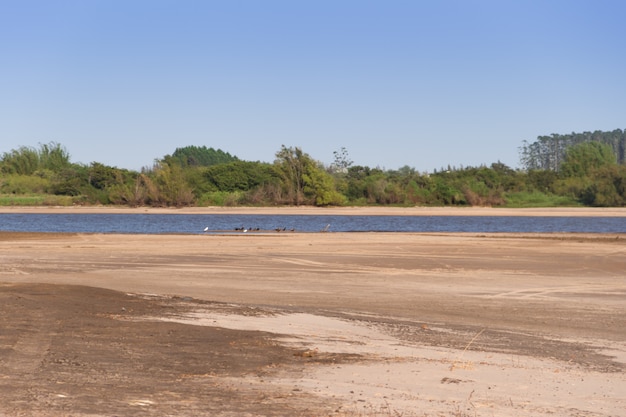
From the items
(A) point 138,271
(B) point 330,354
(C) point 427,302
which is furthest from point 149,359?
(A) point 138,271

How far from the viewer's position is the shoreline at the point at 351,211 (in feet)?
223

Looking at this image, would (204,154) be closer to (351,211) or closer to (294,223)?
(351,211)

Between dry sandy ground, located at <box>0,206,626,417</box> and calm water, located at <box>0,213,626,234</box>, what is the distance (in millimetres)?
23918

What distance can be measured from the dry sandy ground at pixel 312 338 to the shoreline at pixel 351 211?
43.9 m

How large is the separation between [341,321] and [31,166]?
4030 inches

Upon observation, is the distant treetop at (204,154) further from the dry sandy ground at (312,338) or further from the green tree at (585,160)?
the dry sandy ground at (312,338)

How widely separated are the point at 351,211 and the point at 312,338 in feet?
201

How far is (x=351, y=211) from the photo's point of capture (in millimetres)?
72812

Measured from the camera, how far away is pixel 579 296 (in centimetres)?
1728

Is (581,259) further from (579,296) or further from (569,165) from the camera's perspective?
(569,165)

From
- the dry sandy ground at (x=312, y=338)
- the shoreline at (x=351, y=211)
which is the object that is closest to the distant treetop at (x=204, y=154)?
the shoreline at (x=351, y=211)

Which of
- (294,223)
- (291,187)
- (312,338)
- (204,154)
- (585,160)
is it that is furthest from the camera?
(204,154)

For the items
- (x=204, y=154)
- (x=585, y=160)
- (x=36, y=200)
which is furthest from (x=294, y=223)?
(x=204, y=154)

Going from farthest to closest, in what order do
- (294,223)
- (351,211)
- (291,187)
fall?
(291,187) < (351,211) < (294,223)
